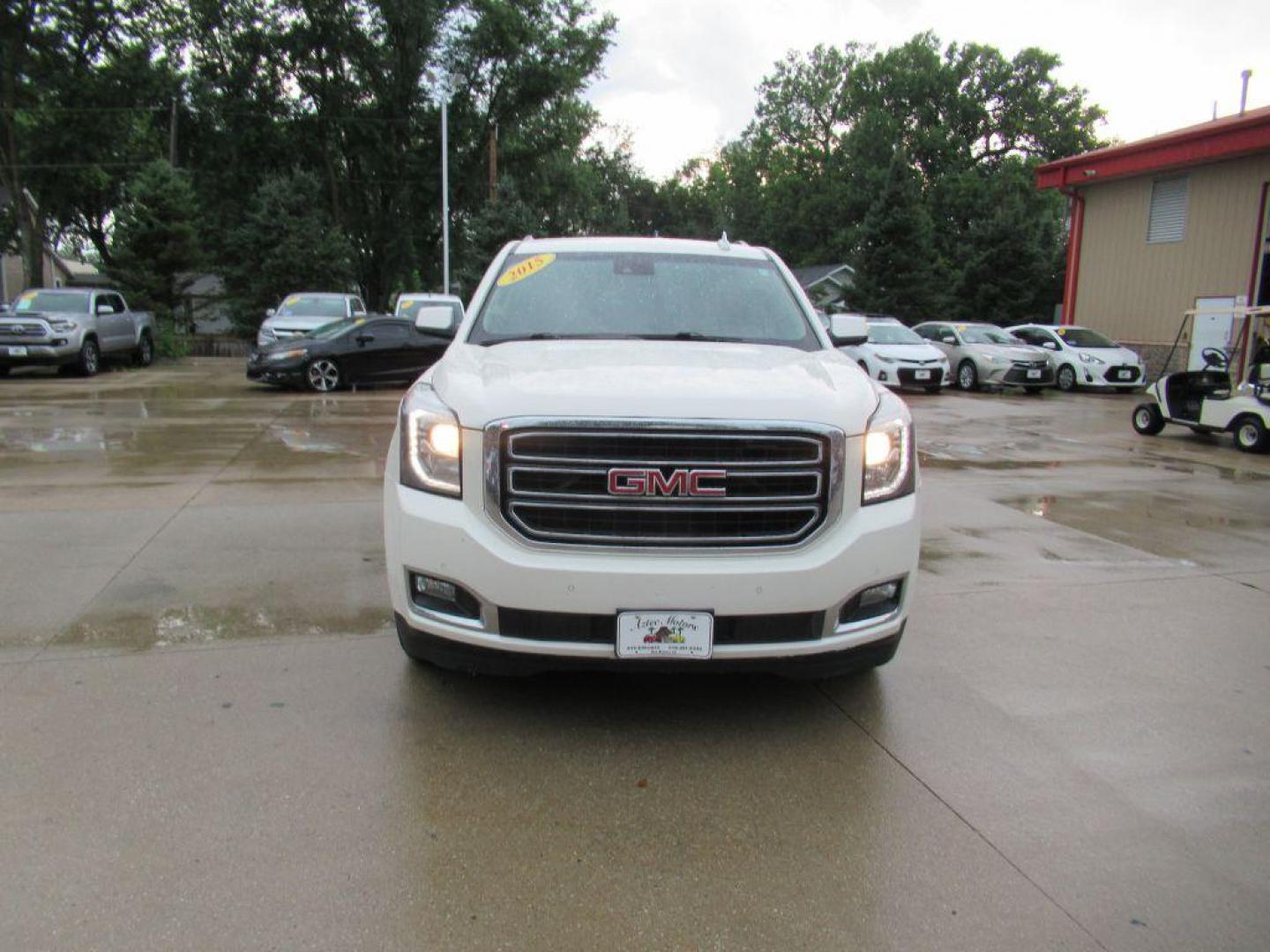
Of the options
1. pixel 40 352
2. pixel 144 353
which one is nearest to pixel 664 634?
pixel 40 352

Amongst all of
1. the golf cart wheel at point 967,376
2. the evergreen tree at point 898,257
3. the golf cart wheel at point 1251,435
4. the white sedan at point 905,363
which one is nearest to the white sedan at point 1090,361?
the golf cart wheel at point 967,376

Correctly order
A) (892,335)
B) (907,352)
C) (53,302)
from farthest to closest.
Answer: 1. (892,335)
2. (907,352)
3. (53,302)

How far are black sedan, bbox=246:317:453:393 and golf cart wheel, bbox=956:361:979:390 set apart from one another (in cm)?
1155

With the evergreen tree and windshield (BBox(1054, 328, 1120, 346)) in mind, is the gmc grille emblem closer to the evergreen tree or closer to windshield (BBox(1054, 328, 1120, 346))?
windshield (BBox(1054, 328, 1120, 346))

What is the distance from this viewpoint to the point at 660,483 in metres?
3.49

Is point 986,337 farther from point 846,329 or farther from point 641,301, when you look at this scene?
point 641,301

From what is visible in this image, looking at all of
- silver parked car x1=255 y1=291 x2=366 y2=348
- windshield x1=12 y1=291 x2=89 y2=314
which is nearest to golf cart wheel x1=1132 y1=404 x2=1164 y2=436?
silver parked car x1=255 y1=291 x2=366 y2=348

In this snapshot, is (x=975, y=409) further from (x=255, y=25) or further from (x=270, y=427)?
(x=255, y=25)

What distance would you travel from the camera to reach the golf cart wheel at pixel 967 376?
22062 millimetres

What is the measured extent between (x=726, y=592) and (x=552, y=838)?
3.22 ft

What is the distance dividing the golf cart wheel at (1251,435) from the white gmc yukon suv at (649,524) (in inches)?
420

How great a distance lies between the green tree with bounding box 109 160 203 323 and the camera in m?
27.8

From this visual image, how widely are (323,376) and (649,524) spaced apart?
15688mm

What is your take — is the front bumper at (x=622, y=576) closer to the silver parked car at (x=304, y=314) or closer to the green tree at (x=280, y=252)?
the silver parked car at (x=304, y=314)
